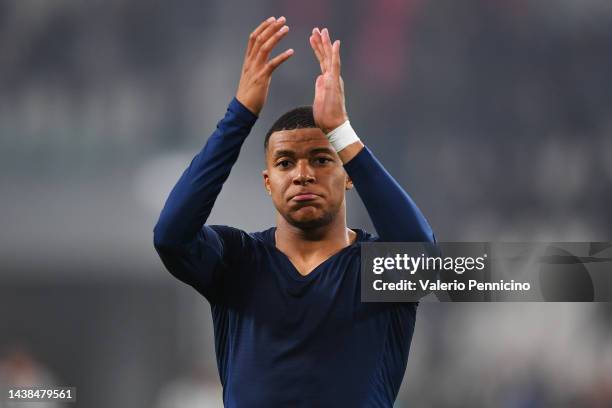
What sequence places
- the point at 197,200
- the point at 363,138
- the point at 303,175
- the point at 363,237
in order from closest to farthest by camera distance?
the point at 197,200 < the point at 303,175 < the point at 363,237 < the point at 363,138

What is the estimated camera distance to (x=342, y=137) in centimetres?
125

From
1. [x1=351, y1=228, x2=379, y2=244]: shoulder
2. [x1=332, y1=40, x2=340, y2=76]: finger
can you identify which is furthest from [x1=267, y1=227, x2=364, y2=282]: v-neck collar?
[x1=332, y1=40, x2=340, y2=76]: finger

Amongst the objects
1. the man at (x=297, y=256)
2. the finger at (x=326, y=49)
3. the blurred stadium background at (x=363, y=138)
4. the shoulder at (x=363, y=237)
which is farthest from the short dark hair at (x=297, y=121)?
the blurred stadium background at (x=363, y=138)

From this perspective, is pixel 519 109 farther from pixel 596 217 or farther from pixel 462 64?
pixel 596 217

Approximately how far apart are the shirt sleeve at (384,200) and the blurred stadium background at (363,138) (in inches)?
65.6

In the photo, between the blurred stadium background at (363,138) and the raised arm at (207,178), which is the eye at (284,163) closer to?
the raised arm at (207,178)

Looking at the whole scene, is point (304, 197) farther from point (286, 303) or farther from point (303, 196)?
point (286, 303)

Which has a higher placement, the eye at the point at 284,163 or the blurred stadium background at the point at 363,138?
the blurred stadium background at the point at 363,138

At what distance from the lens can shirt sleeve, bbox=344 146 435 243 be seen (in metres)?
1.23

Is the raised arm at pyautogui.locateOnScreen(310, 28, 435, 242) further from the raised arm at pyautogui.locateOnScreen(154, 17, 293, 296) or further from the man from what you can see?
the raised arm at pyautogui.locateOnScreen(154, 17, 293, 296)

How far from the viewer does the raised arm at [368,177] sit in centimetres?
123

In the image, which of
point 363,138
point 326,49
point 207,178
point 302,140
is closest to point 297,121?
point 302,140

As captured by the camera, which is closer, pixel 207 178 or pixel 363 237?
pixel 207 178

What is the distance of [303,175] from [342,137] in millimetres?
121
